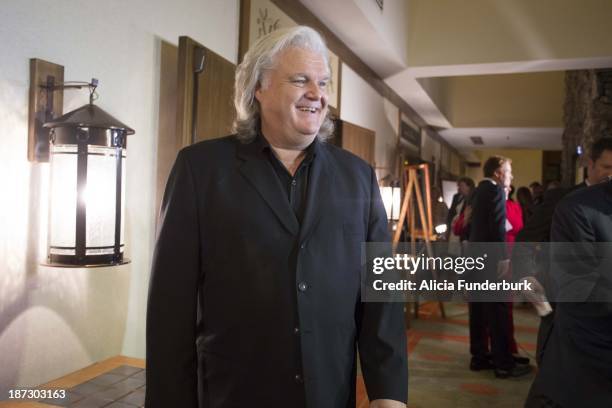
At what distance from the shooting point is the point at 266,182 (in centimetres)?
122

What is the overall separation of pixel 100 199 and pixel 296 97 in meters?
0.69

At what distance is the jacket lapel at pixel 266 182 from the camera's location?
1.19 metres

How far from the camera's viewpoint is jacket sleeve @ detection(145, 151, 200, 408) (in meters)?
1.17

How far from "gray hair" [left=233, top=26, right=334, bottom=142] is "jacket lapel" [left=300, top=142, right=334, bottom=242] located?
176 millimetres

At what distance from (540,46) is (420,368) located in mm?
3112

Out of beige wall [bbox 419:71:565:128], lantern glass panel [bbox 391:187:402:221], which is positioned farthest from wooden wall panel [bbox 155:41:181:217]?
beige wall [bbox 419:71:565:128]

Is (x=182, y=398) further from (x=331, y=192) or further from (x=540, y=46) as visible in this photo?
(x=540, y=46)

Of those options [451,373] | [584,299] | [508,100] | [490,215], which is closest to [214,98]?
[584,299]

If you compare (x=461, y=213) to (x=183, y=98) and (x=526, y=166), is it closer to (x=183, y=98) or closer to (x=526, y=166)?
(x=183, y=98)

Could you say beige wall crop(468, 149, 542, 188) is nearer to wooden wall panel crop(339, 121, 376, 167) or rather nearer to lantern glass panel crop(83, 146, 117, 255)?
wooden wall panel crop(339, 121, 376, 167)

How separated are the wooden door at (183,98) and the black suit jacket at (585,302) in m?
1.43

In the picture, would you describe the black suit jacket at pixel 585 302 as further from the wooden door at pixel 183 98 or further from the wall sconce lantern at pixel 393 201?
the wall sconce lantern at pixel 393 201

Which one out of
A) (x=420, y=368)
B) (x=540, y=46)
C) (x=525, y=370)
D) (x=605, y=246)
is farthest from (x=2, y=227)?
(x=540, y=46)

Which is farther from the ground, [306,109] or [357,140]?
[357,140]
